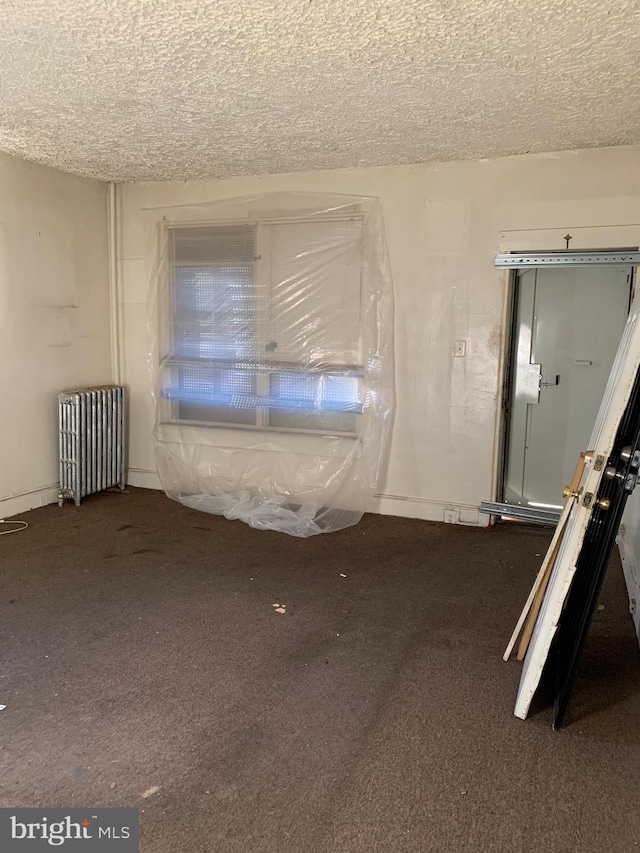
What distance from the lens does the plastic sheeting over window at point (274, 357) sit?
13.8 feet

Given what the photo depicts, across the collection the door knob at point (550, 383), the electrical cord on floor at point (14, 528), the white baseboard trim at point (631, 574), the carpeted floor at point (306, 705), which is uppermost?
the door knob at point (550, 383)

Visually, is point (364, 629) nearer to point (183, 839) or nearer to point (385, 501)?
point (183, 839)

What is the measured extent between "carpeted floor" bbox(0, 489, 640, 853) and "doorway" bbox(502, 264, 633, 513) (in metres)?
0.78

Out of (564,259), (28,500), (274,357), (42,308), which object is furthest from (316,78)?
(28,500)

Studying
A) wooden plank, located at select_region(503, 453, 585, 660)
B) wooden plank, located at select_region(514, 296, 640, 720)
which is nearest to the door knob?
wooden plank, located at select_region(503, 453, 585, 660)

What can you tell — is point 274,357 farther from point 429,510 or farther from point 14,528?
point 14,528

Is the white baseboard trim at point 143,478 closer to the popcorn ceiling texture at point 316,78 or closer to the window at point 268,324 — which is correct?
the window at point 268,324

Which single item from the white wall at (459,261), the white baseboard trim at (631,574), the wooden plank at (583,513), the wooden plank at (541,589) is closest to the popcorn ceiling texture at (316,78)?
the white wall at (459,261)

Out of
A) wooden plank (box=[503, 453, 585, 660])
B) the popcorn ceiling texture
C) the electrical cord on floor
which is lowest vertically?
the electrical cord on floor

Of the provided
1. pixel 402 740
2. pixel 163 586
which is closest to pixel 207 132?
pixel 163 586

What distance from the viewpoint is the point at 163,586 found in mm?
3197

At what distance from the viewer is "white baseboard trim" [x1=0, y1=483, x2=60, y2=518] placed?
419 cm

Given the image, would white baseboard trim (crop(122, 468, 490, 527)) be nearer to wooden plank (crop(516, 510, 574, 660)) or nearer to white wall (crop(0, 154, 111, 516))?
wooden plank (crop(516, 510, 574, 660))

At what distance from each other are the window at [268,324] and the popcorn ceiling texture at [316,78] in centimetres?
60
